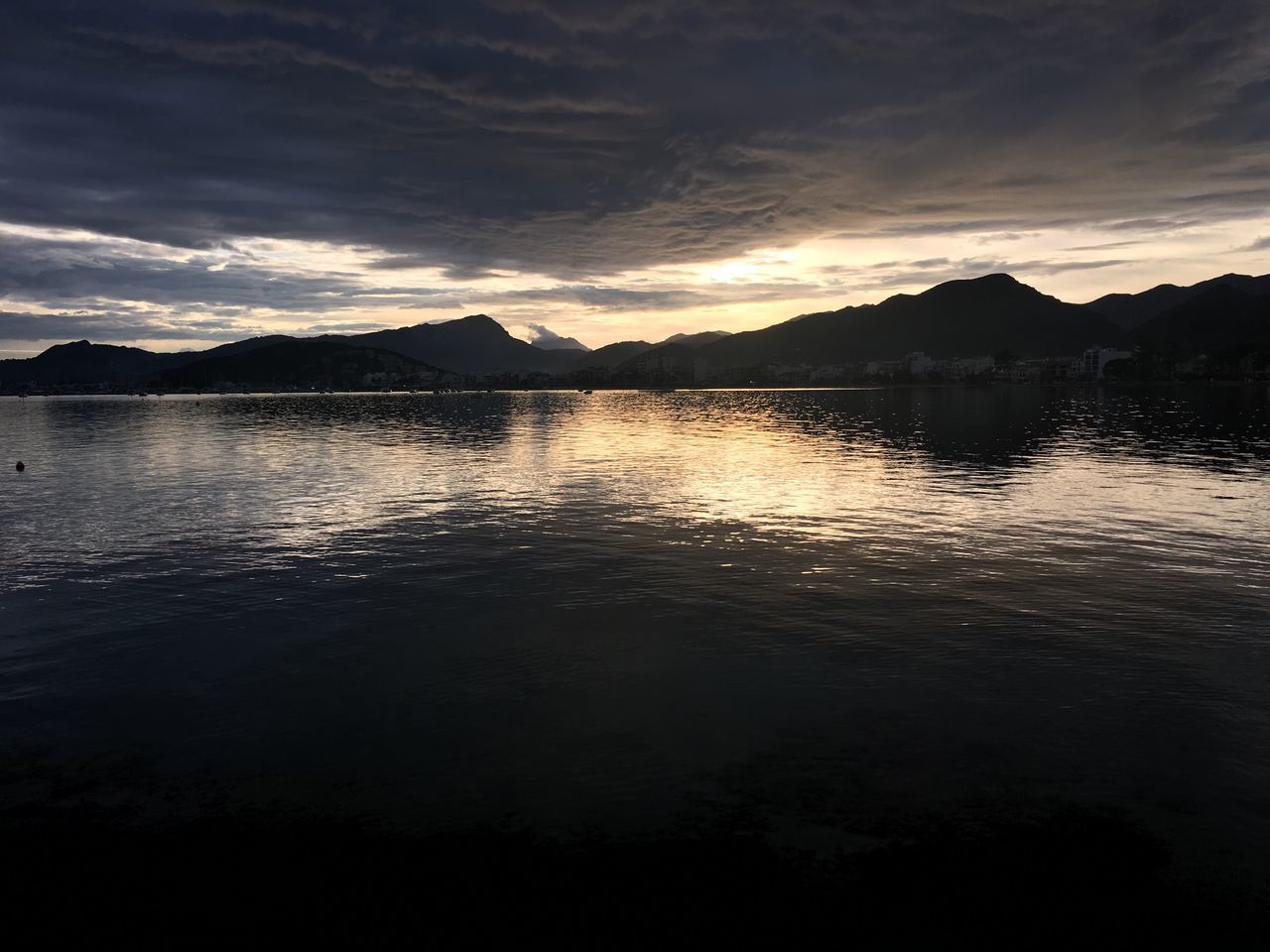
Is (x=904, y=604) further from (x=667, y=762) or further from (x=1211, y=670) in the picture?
(x=667, y=762)

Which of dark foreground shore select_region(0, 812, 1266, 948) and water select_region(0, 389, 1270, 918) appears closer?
dark foreground shore select_region(0, 812, 1266, 948)

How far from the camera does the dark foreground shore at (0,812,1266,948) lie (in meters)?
10.6

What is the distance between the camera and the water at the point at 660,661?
1362 cm

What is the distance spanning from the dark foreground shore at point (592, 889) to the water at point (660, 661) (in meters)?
0.62

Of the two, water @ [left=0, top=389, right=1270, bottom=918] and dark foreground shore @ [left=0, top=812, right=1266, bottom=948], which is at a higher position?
water @ [left=0, top=389, right=1270, bottom=918]

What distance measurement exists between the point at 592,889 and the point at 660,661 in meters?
8.72

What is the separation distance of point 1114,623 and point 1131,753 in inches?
355

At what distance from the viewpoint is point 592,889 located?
11312 mm

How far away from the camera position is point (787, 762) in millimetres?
14555

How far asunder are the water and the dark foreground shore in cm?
62

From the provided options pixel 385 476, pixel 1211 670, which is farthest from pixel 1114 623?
pixel 385 476

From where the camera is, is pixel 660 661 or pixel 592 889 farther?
pixel 660 661

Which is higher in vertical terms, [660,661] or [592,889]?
[660,661]

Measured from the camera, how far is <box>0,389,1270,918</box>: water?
13617 millimetres
